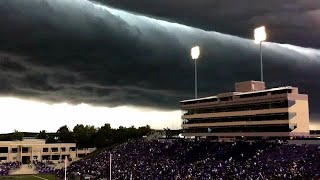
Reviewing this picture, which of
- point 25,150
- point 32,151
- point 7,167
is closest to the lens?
point 7,167

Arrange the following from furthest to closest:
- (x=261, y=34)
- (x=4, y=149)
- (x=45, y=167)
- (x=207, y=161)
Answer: (x=4, y=149) < (x=45, y=167) < (x=261, y=34) < (x=207, y=161)

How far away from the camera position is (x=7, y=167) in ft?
357

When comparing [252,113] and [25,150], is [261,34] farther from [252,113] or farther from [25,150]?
[25,150]

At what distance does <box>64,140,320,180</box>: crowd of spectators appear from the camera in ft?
209

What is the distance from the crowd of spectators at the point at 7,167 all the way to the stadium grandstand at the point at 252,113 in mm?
40941

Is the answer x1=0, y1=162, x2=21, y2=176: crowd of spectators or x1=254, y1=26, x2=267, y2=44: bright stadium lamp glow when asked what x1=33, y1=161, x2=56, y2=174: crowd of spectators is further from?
x1=254, y1=26, x2=267, y2=44: bright stadium lamp glow

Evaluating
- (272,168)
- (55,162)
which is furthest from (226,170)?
(55,162)

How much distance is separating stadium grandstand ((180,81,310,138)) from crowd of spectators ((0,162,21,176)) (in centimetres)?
4094

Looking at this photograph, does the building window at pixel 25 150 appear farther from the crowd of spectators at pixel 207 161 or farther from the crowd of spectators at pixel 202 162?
the crowd of spectators at pixel 207 161

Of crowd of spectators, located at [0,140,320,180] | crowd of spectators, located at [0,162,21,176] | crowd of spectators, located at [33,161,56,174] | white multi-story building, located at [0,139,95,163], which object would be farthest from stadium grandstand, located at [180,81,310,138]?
white multi-story building, located at [0,139,95,163]

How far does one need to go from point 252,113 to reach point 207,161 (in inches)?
436

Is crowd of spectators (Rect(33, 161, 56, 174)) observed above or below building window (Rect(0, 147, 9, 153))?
below

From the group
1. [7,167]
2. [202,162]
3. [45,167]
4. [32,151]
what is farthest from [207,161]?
[32,151]

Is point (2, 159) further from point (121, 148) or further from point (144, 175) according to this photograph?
point (144, 175)
